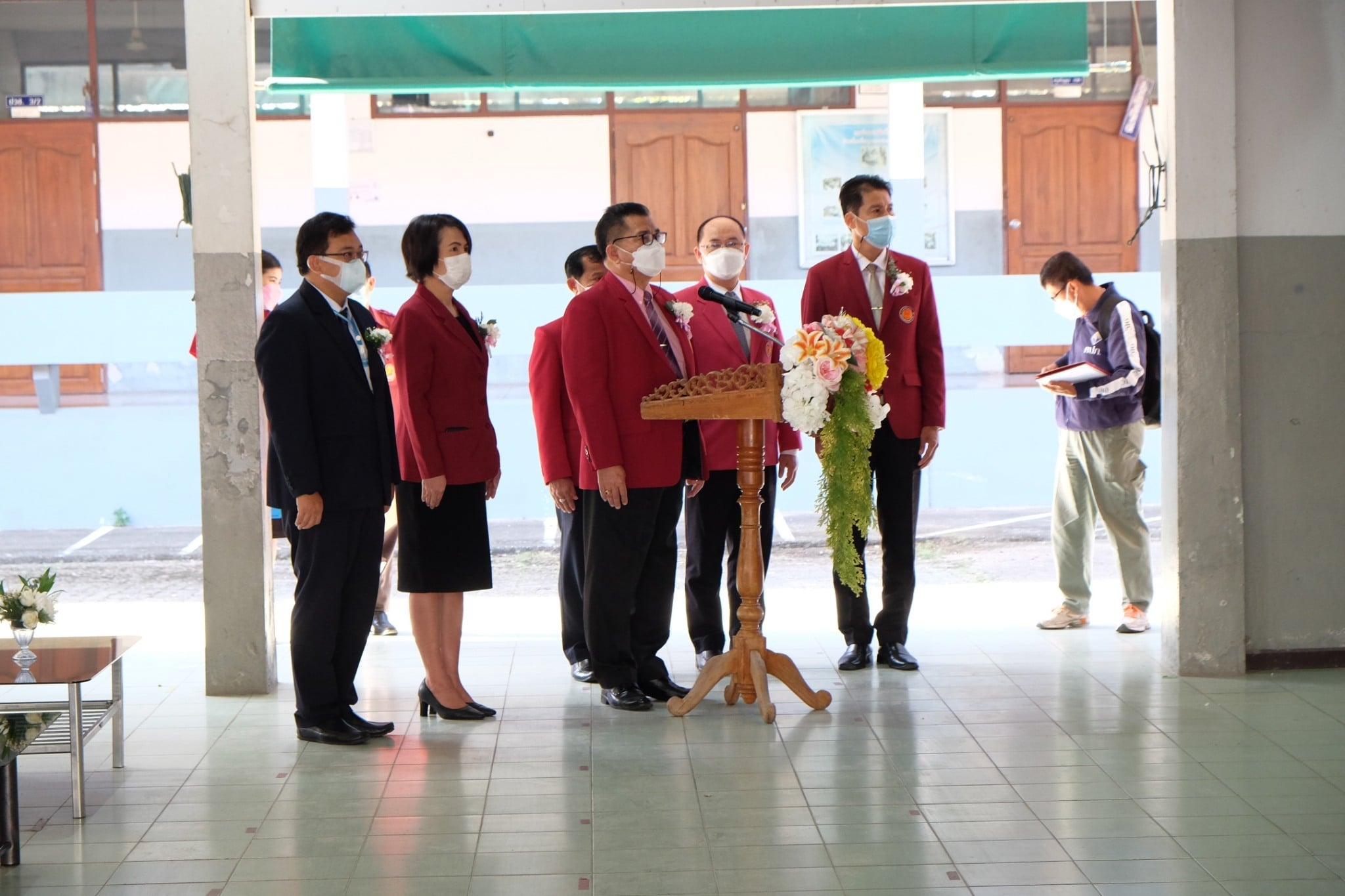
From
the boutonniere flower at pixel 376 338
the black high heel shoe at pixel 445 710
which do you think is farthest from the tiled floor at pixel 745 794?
the boutonniere flower at pixel 376 338

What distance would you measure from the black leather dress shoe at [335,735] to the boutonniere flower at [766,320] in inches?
76.4

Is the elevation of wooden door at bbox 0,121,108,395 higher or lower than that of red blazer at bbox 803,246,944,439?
higher

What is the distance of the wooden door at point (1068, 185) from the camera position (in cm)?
1216

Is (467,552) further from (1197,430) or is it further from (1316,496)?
(1316,496)

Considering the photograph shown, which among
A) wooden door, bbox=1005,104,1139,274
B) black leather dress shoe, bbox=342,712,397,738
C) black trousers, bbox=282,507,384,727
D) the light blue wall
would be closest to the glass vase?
black trousers, bbox=282,507,384,727

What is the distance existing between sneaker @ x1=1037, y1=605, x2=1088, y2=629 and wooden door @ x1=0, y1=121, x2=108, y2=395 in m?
8.80

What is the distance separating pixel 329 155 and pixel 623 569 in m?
5.79

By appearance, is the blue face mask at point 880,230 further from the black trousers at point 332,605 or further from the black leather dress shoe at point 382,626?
the black leather dress shoe at point 382,626

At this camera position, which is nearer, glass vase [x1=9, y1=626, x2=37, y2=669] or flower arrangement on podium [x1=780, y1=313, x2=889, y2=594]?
glass vase [x1=9, y1=626, x2=37, y2=669]

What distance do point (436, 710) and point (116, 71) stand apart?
865 cm

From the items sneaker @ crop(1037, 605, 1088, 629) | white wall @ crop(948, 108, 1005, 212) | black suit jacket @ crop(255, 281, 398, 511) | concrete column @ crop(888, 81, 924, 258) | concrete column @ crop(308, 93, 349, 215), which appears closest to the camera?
black suit jacket @ crop(255, 281, 398, 511)

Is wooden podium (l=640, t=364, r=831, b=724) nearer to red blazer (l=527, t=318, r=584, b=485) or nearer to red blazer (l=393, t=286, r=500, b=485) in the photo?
red blazer (l=527, t=318, r=584, b=485)

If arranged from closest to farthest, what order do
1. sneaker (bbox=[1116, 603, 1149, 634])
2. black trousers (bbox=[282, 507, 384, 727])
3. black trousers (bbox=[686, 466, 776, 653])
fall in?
black trousers (bbox=[282, 507, 384, 727])
black trousers (bbox=[686, 466, 776, 653])
sneaker (bbox=[1116, 603, 1149, 634])

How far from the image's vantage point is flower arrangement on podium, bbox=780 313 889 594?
4.61 meters
